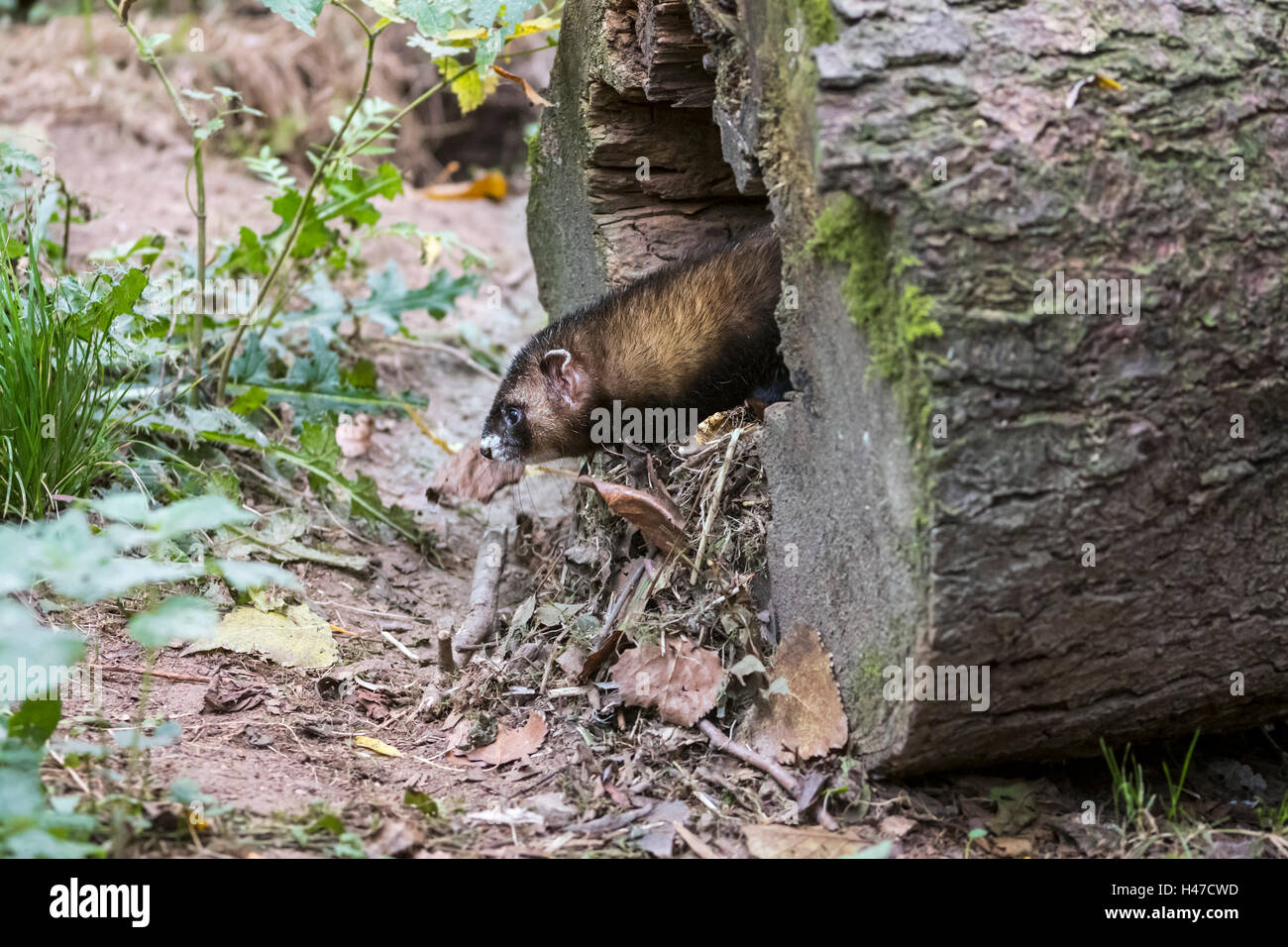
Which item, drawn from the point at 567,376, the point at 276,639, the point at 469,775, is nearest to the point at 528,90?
the point at 567,376

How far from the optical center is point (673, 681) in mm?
3693

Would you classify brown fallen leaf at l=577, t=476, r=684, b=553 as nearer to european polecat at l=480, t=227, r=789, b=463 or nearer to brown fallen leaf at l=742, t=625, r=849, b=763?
brown fallen leaf at l=742, t=625, r=849, b=763

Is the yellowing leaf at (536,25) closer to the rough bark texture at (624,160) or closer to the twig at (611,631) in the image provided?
the rough bark texture at (624,160)

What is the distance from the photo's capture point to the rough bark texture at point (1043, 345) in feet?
8.82

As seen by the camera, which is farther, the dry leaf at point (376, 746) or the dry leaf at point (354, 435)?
the dry leaf at point (354, 435)

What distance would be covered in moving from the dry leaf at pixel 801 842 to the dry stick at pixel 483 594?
5.02 feet

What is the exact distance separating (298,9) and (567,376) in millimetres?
1720

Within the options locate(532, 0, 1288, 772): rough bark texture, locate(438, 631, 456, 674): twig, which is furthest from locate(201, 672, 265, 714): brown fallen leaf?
locate(532, 0, 1288, 772): rough bark texture

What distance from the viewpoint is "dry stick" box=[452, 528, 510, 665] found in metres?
4.33

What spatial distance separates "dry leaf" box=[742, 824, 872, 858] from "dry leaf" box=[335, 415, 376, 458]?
367cm

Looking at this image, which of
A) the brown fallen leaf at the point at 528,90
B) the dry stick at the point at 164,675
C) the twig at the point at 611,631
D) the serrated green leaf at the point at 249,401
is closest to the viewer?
the dry stick at the point at 164,675

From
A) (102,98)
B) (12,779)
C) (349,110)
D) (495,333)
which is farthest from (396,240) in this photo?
(12,779)

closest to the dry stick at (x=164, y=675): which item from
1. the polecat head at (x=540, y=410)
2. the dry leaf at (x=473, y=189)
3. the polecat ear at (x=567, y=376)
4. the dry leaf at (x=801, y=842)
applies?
the polecat head at (x=540, y=410)

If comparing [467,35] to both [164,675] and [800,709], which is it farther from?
[800,709]
